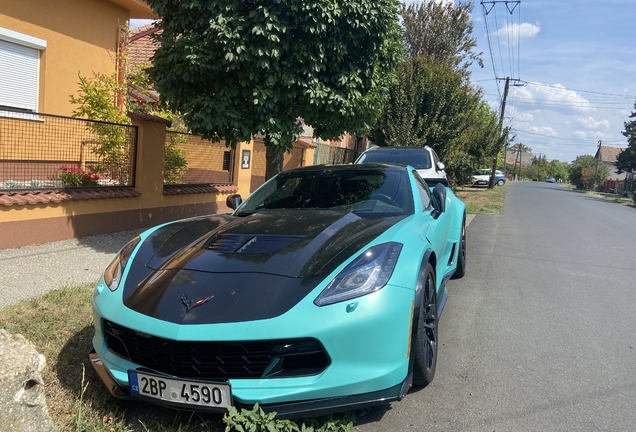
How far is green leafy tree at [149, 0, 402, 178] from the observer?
18.7 feet

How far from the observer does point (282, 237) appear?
9.82 ft

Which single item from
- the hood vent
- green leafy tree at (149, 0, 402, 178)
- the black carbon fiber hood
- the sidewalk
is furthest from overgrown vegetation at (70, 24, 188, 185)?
the hood vent

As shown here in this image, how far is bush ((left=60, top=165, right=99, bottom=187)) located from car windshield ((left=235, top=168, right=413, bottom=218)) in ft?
12.7

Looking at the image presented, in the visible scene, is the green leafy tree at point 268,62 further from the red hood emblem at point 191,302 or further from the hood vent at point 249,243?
the red hood emblem at point 191,302

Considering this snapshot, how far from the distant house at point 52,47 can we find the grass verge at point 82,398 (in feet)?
20.2

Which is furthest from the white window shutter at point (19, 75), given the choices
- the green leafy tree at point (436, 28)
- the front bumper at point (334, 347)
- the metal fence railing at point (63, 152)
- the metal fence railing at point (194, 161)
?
the green leafy tree at point (436, 28)

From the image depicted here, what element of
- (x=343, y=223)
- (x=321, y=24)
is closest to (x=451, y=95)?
(x=321, y=24)

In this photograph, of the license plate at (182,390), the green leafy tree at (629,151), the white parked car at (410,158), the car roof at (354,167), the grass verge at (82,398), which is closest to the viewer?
the license plate at (182,390)

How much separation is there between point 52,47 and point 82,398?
9240 mm

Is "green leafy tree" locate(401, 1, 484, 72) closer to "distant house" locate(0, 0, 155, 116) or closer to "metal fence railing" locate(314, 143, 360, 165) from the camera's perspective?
"metal fence railing" locate(314, 143, 360, 165)

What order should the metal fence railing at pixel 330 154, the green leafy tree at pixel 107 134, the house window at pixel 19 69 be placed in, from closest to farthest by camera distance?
1. the green leafy tree at pixel 107 134
2. the house window at pixel 19 69
3. the metal fence railing at pixel 330 154

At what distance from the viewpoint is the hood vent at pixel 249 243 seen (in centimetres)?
284

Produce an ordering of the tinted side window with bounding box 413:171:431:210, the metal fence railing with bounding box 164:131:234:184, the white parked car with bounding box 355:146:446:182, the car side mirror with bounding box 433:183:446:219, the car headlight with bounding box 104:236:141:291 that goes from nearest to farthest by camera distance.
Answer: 1. the car headlight with bounding box 104:236:141:291
2. the tinted side window with bounding box 413:171:431:210
3. the car side mirror with bounding box 433:183:446:219
4. the metal fence railing with bounding box 164:131:234:184
5. the white parked car with bounding box 355:146:446:182

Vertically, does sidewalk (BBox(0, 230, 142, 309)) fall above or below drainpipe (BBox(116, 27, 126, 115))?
below
